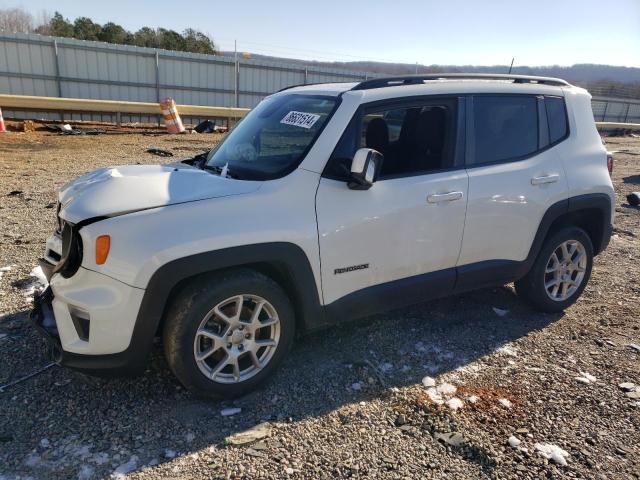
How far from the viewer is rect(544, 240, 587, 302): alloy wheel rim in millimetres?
4488

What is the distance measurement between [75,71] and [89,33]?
14.4 m

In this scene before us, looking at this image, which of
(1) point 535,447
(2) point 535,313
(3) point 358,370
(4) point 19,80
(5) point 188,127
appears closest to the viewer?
(1) point 535,447

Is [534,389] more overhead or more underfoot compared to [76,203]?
more underfoot

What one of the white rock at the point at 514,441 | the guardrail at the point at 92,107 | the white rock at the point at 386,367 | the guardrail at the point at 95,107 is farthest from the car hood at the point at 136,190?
the guardrail at the point at 92,107

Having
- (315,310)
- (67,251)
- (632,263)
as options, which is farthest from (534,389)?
(632,263)

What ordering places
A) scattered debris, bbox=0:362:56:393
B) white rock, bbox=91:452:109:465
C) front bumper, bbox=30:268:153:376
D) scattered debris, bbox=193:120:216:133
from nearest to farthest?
white rock, bbox=91:452:109:465 → front bumper, bbox=30:268:153:376 → scattered debris, bbox=0:362:56:393 → scattered debris, bbox=193:120:216:133

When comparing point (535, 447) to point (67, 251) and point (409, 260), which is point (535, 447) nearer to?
point (409, 260)

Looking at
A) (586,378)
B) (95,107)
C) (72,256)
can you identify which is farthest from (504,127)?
(95,107)

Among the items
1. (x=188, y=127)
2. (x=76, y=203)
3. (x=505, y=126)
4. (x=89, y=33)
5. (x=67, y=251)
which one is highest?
(x=89, y=33)

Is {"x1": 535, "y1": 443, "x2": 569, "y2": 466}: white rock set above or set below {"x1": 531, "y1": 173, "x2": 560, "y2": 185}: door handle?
below

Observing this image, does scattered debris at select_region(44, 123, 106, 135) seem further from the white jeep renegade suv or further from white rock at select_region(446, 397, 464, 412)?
white rock at select_region(446, 397, 464, 412)

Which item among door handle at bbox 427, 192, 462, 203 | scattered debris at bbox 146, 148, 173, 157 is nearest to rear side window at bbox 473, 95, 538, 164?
door handle at bbox 427, 192, 462, 203

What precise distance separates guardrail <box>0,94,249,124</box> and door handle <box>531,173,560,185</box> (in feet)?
51.3

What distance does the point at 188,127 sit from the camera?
19.3 meters
